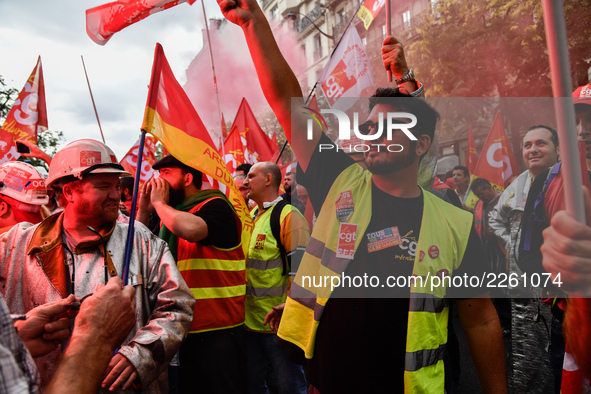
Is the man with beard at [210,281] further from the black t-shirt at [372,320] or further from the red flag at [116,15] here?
the black t-shirt at [372,320]

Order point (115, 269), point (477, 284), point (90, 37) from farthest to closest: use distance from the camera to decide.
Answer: point (90, 37) < point (115, 269) < point (477, 284)

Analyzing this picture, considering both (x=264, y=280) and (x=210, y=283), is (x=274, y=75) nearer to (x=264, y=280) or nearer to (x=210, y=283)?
(x=210, y=283)

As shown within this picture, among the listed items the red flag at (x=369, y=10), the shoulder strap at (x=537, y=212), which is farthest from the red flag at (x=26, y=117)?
the shoulder strap at (x=537, y=212)

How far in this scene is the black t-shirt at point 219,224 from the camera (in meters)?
2.74

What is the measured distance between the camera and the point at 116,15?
246 cm

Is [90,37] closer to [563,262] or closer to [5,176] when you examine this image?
[5,176]

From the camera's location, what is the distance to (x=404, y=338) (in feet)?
5.23

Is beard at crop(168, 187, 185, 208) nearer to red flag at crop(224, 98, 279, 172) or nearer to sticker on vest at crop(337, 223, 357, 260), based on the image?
sticker on vest at crop(337, 223, 357, 260)

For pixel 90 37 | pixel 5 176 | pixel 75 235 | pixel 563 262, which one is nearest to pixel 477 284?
pixel 563 262

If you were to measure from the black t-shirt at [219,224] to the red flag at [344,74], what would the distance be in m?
2.82

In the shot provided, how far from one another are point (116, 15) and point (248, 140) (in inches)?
174

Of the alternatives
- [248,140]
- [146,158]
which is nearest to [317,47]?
[248,140]

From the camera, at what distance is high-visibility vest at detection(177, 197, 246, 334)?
2746 mm

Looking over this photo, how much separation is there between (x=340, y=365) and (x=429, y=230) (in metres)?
0.65
